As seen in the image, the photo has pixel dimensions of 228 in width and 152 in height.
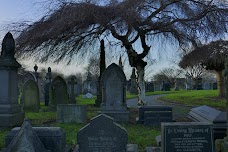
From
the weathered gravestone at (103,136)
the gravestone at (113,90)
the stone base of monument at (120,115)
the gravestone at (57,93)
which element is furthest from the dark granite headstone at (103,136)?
the gravestone at (57,93)

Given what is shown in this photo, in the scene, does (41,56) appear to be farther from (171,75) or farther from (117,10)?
(171,75)

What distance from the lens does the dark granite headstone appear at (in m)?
5.75

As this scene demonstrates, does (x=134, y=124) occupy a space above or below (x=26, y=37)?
below

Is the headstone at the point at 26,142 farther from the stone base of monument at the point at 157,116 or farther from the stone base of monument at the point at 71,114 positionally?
the stone base of monument at the point at 157,116

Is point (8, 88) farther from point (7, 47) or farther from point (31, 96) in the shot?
point (31, 96)

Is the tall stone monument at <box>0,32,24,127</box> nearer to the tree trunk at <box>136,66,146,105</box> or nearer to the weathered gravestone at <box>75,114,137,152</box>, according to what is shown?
the weathered gravestone at <box>75,114,137,152</box>

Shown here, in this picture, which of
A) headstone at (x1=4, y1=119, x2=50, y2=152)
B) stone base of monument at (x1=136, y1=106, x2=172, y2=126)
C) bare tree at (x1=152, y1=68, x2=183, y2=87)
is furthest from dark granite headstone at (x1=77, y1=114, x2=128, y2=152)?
bare tree at (x1=152, y1=68, x2=183, y2=87)

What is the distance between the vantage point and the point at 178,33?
1359cm

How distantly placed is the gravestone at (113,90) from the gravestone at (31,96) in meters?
4.34

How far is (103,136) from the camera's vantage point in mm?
5777

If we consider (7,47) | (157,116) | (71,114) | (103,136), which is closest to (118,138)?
(103,136)

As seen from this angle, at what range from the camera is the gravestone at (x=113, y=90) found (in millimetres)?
11500

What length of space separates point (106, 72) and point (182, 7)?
17.6ft

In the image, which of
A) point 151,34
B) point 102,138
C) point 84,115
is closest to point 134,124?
point 84,115
